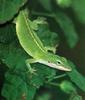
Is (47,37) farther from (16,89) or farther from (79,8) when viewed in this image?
(79,8)

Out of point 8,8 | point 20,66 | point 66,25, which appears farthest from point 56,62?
point 66,25

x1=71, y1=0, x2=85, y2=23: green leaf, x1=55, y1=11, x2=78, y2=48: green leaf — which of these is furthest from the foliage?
x1=71, y1=0, x2=85, y2=23: green leaf

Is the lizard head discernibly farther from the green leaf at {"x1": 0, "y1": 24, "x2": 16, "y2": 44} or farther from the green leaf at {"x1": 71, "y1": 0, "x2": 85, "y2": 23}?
the green leaf at {"x1": 71, "y1": 0, "x2": 85, "y2": 23}

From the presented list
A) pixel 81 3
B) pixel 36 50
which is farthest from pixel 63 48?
pixel 36 50

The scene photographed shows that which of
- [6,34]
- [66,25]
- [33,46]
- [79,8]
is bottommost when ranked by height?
[79,8]

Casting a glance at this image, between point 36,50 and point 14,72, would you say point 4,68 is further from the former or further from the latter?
point 36,50
